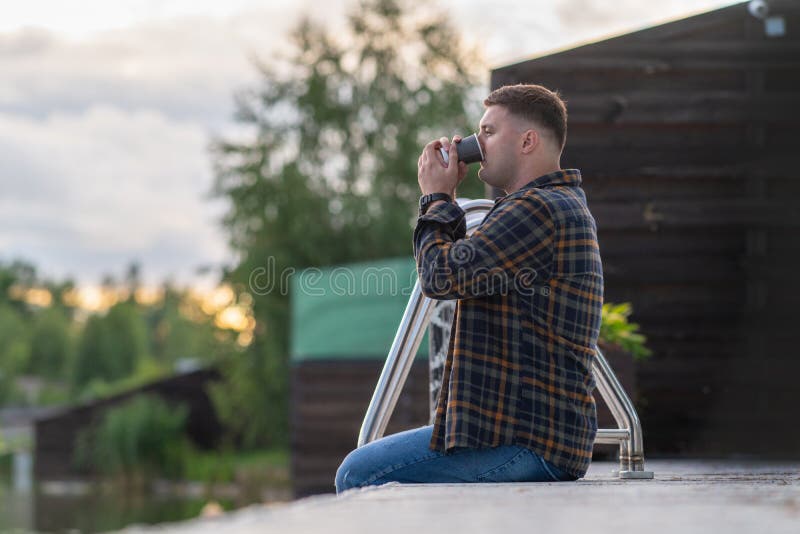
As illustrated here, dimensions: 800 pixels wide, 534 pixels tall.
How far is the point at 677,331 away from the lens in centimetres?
620

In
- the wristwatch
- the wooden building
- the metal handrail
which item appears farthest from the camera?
the wooden building

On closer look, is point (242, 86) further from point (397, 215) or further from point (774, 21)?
point (774, 21)

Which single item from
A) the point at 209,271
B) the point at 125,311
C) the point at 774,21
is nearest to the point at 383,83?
the point at 209,271

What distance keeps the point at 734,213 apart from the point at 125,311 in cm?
5611

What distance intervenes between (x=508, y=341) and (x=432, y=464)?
0.32m

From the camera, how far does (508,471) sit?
2.47m

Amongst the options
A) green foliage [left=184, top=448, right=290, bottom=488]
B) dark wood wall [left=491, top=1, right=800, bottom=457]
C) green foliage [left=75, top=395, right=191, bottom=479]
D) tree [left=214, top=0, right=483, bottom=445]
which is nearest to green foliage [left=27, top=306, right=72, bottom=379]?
green foliage [left=75, top=395, right=191, bottom=479]

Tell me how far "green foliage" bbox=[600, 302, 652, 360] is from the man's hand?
113 inches

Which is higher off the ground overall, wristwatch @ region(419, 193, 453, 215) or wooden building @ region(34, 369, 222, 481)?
wristwatch @ region(419, 193, 453, 215)

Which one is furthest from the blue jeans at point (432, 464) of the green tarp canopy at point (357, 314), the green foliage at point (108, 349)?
the green foliage at point (108, 349)

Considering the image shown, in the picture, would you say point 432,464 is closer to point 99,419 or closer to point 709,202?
point 709,202

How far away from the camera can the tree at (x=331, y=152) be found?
2177cm

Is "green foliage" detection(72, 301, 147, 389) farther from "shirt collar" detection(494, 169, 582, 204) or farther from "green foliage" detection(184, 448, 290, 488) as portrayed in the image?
"shirt collar" detection(494, 169, 582, 204)

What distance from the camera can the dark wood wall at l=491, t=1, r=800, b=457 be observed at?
6.20 metres
